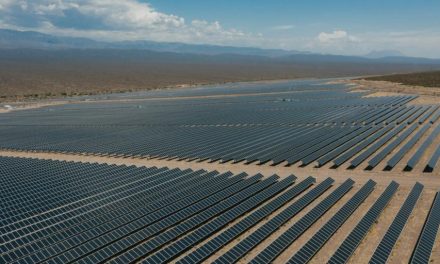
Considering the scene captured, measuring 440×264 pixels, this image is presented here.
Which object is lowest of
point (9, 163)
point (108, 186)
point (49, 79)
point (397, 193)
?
point (49, 79)

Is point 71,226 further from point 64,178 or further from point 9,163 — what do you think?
point 9,163

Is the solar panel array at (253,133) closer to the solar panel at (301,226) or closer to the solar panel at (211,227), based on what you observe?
the solar panel at (301,226)

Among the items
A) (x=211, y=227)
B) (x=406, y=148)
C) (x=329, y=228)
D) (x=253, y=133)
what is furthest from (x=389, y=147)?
(x=211, y=227)

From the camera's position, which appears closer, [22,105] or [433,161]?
[433,161]

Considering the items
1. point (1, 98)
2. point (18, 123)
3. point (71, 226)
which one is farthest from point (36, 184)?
point (1, 98)

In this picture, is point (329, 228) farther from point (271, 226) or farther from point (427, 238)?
point (427, 238)
